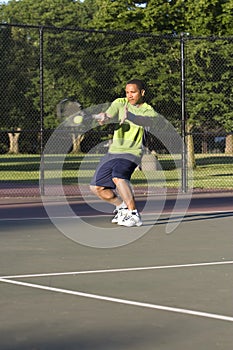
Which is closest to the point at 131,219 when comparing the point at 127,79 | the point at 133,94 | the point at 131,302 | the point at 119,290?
the point at 133,94

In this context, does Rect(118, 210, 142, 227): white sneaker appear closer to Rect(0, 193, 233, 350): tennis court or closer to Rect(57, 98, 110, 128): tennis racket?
Rect(0, 193, 233, 350): tennis court

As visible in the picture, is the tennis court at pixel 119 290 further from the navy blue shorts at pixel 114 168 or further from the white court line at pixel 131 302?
the navy blue shorts at pixel 114 168

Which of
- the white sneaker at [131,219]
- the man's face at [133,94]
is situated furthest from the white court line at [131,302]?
the white sneaker at [131,219]

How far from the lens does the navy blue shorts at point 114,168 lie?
45.4 feet

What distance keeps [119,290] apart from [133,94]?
526 centimetres

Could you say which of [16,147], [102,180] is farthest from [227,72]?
[16,147]

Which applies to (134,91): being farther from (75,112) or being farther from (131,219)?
(75,112)

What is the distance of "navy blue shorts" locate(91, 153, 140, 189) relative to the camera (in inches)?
544

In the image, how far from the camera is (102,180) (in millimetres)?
14172

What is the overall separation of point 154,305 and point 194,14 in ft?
109

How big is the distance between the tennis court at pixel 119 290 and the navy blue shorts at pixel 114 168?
0.68 metres

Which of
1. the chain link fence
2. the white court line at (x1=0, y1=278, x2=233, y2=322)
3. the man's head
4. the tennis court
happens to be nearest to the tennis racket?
the chain link fence

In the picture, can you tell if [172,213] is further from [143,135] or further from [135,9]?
[135,9]

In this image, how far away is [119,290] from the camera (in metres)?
8.60
